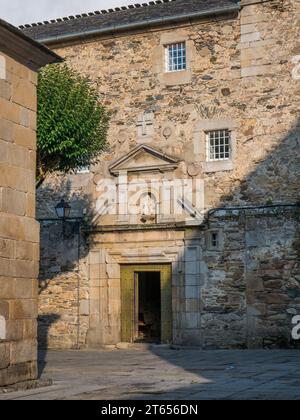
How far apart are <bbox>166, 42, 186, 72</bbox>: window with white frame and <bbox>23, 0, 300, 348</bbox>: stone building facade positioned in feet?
0.15

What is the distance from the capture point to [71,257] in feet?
58.6

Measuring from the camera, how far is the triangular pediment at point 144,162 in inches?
671

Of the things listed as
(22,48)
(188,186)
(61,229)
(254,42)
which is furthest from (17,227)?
(254,42)

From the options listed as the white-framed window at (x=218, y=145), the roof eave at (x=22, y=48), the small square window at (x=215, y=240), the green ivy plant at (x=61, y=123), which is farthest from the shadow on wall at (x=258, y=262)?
the roof eave at (x=22, y=48)

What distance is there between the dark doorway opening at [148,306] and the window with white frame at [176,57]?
4.90 metres

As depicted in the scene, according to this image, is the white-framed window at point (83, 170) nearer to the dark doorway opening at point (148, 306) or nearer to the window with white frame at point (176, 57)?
the dark doorway opening at point (148, 306)

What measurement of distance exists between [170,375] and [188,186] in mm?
6607

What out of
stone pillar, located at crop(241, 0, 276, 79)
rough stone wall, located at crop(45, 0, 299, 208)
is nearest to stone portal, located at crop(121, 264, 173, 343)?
rough stone wall, located at crop(45, 0, 299, 208)

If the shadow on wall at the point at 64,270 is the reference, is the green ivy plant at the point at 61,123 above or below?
above

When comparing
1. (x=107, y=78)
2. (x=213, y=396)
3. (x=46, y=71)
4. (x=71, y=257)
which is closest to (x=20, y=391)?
(x=213, y=396)

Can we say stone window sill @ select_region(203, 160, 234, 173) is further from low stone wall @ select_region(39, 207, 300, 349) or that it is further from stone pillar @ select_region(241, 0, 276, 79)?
stone pillar @ select_region(241, 0, 276, 79)

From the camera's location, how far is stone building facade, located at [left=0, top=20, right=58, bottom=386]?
29.9 ft

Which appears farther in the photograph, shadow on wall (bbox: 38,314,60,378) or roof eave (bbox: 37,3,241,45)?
shadow on wall (bbox: 38,314,60,378)

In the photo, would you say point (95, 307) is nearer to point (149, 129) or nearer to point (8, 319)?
point (149, 129)
